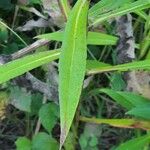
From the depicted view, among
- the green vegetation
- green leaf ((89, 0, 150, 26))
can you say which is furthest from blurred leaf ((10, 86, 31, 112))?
green leaf ((89, 0, 150, 26))

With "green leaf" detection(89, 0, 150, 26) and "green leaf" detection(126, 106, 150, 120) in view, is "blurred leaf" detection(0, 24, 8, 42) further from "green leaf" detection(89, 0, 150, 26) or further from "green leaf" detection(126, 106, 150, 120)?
"green leaf" detection(126, 106, 150, 120)

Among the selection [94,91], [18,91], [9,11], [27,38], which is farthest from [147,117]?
[9,11]

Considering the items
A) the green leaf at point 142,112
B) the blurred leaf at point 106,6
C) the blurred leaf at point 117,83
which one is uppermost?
the blurred leaf at point 106,6

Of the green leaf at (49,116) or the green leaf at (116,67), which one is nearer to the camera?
the green leaf at (116,67)

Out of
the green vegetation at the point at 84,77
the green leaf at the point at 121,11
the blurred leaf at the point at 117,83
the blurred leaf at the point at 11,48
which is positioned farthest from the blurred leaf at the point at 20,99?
the green leaf at the point at 121,11

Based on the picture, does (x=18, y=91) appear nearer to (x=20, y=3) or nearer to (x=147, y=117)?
Answer: (x=20, y=3)

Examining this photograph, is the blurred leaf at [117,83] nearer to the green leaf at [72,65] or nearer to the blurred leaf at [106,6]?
the blurred leaf at [106,6]
